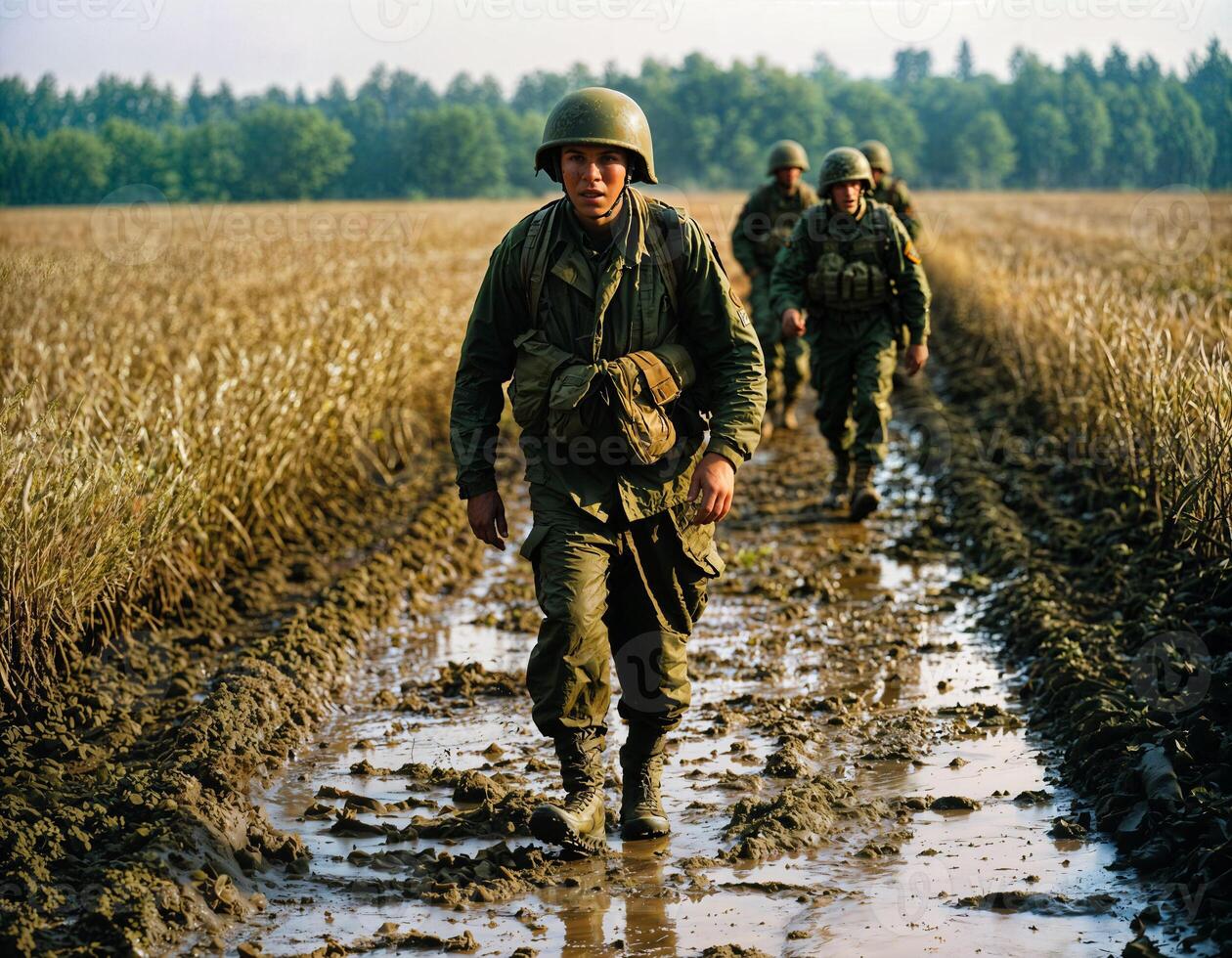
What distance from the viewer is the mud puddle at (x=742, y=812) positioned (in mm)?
3721

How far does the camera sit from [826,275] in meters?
8.51

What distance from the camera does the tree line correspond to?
72.4 m

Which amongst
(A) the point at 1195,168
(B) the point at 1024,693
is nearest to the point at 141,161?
(A) the point at 1195,168

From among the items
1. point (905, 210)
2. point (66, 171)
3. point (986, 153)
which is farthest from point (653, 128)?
point (905, 210)

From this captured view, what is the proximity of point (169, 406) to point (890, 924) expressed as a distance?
5.28 meters

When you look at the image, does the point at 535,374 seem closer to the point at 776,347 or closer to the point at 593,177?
the point at 593,177

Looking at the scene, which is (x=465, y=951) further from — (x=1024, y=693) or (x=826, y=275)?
(x=826, y=275)

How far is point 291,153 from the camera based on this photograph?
73.4 metres

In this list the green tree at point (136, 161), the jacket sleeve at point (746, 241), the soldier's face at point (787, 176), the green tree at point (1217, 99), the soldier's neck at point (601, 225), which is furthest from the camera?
the green tree at point (136, 161)

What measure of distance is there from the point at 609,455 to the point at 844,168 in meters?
4.60

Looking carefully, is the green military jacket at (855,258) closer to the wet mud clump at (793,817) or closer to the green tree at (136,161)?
the wet mud clump at (793,817)

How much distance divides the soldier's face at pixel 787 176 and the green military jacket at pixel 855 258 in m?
2.46

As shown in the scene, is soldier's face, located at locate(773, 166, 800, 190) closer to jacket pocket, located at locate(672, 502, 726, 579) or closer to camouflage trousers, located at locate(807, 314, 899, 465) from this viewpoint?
camouflage trousers, located at locate(807, 314, 899, 465)

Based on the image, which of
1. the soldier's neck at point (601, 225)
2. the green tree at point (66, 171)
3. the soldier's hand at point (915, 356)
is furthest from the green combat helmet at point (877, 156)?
the green tree at point (66, 171)
